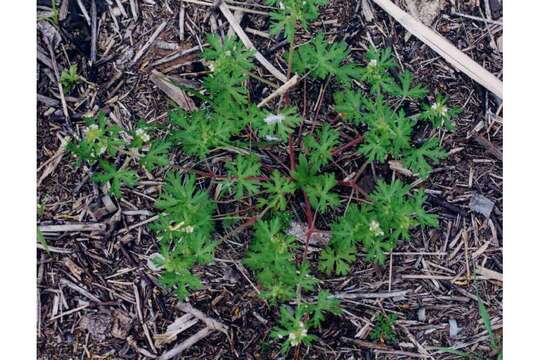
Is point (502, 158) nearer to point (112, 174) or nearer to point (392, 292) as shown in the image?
point (392, 292)

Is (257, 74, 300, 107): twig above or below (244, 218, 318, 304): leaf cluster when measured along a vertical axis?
above

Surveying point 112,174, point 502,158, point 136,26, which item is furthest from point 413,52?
point 112,174

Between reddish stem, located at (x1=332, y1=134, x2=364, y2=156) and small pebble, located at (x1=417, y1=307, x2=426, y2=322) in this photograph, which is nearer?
reddish stem, located at (x1=332, y1=134, x2=364, y2=156)

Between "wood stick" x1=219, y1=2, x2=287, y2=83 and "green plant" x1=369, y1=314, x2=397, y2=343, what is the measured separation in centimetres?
175

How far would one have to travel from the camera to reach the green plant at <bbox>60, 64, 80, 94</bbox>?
14.0 feet

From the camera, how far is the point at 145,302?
422 centimetres

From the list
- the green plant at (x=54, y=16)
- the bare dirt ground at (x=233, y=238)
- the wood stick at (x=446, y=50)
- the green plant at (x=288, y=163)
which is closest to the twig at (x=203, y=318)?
the bare dirt ground at (x=233, y=238)

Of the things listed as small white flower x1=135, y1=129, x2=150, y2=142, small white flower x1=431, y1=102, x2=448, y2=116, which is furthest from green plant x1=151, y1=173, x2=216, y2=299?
small white flower x1=431, y1=102, x2=448, y2=116

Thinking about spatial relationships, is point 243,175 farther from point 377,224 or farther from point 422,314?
point 422,314

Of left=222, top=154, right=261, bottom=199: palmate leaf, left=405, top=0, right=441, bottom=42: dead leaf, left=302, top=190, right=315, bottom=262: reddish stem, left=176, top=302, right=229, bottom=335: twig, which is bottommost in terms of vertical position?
left=176, top=302, right=229, bottom=335: twig

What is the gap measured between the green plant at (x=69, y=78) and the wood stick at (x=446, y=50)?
214cm

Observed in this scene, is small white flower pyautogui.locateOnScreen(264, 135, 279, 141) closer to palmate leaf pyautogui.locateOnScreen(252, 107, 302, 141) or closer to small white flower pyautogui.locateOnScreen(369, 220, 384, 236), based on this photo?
palmate leaf pyautogui.locateOnScreen(252, 107, 302, 141)

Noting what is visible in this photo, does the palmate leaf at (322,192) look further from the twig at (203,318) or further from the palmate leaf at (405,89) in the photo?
the twig at (203,318)

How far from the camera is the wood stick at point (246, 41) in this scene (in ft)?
13.9
